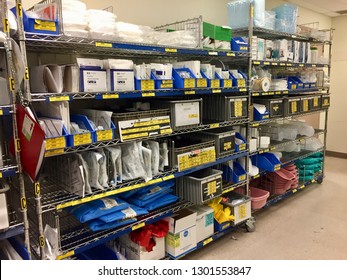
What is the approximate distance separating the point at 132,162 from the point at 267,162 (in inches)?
75.8

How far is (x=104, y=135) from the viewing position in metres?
2.02

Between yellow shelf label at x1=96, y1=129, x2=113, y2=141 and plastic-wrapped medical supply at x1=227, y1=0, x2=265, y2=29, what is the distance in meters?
1.99

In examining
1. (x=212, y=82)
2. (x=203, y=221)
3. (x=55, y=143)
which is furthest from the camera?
(x=203, y=221)

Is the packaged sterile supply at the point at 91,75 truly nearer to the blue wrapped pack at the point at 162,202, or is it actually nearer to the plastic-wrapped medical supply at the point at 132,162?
the plastic-wrapped medical supply at the point at 132,162

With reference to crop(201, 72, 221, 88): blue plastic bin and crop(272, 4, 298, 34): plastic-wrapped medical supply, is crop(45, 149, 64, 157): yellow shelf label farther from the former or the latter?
crop(272, 4, 298, 34): plastic-wrapped medical supply

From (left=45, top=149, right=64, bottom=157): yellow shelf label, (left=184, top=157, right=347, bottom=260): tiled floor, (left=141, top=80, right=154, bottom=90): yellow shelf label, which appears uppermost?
(left=141, top=80, right=154, bottom=90): yellow shelf label

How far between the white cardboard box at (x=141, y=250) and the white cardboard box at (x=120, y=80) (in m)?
1.21

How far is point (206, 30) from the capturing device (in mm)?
2656

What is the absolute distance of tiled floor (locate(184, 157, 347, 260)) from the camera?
283 cm

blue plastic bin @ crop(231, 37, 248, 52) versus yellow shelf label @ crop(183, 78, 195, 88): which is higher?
blue plastic bin @ crop(231, 37, 248, 52)

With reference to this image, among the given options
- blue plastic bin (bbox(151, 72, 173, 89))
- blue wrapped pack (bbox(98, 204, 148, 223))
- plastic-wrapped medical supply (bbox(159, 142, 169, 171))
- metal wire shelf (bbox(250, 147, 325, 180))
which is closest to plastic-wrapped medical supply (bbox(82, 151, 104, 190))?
blue wrapped pack (bbox(98, 204, 148, 223))

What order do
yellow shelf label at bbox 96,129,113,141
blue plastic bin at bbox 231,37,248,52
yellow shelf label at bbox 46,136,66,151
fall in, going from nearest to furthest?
yellow shelf label at bbox 46,136,66,151 < yellow shelf label at bbox 96,129,113,141 < blue plastic bin at bbox 231,37,248,52

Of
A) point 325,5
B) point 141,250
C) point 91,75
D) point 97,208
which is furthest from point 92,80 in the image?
point 325,5

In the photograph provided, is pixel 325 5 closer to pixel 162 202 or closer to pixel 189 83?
pixel 189 83
